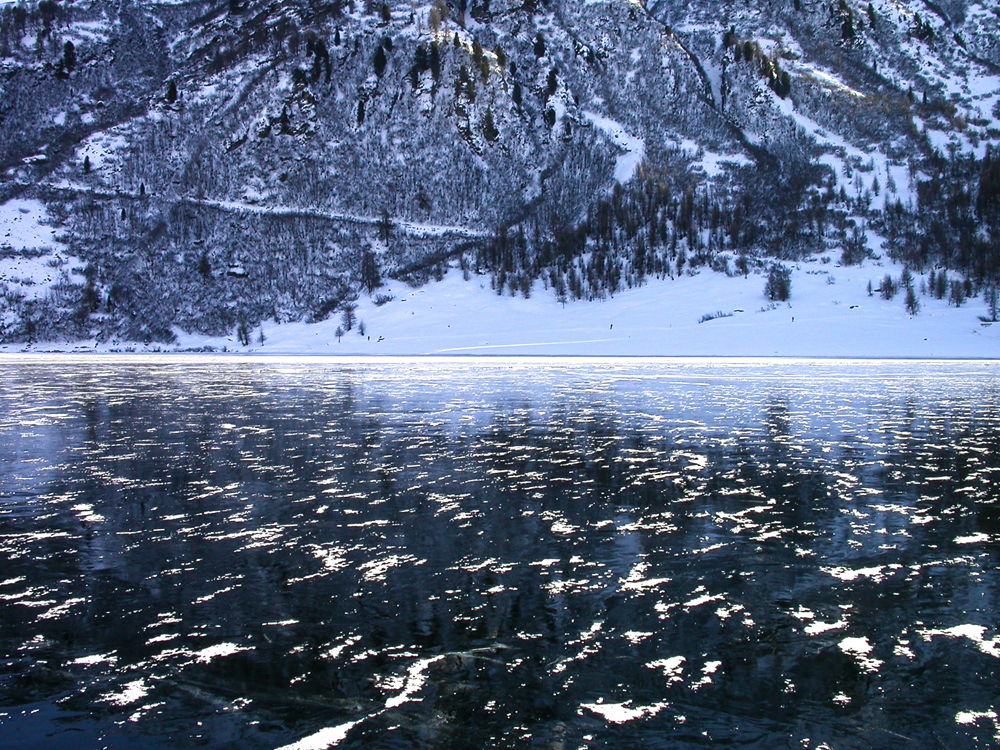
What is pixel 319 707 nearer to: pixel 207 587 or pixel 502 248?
pixel 207 587

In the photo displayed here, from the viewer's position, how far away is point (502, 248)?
128 m

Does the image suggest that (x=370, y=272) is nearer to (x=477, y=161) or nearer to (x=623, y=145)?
(x=477, y=161)

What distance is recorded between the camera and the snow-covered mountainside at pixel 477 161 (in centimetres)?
11662

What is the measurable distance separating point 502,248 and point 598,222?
17.8 m

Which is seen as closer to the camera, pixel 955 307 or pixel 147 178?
pixel 955 307

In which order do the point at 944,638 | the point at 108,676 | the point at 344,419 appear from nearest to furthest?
the point at 108,676 → the point at 944,638 → the point at 344,419

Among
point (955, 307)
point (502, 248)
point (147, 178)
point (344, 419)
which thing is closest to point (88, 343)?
point (147, 178)

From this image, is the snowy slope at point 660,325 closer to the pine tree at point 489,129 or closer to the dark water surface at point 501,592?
the pine tree at point 489,129

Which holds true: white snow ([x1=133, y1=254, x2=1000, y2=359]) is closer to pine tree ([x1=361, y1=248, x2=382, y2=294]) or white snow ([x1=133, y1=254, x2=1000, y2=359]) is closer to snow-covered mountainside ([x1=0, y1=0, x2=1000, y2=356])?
snow-covered mountainside ([x1=0, y1=0, x2=1000, y2=356])

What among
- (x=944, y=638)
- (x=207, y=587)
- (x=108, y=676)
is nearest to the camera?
(x=108, y=676)

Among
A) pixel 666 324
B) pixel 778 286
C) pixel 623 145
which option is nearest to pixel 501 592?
pixel 666 324

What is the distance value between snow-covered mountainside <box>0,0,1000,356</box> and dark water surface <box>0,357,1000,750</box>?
82691mm

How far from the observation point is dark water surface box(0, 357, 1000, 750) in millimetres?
5844

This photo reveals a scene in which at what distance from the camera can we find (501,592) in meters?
8.52
